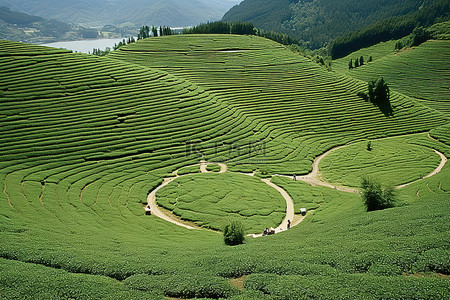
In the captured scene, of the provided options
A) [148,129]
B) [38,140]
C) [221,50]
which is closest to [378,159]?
[148,129]

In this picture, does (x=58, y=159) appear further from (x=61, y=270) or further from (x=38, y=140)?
(x=61, y=270)

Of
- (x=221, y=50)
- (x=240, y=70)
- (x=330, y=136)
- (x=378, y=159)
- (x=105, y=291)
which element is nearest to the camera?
(x=105, y=291)

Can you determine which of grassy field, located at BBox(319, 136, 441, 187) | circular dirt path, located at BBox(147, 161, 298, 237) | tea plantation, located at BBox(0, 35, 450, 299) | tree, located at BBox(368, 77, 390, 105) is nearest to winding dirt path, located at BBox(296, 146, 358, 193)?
grassy field, located at BBox(319, 136, 441, 187)

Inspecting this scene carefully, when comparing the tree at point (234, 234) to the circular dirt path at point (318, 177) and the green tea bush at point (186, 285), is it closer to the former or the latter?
the green tea bush at point (186, 285)

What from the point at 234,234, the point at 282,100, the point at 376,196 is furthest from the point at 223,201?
the point at 282,100

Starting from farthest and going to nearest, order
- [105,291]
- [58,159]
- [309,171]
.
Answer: [309,171], [58,159], [105,291]

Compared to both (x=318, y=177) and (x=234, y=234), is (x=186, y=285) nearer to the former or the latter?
(x=234, y=234)
